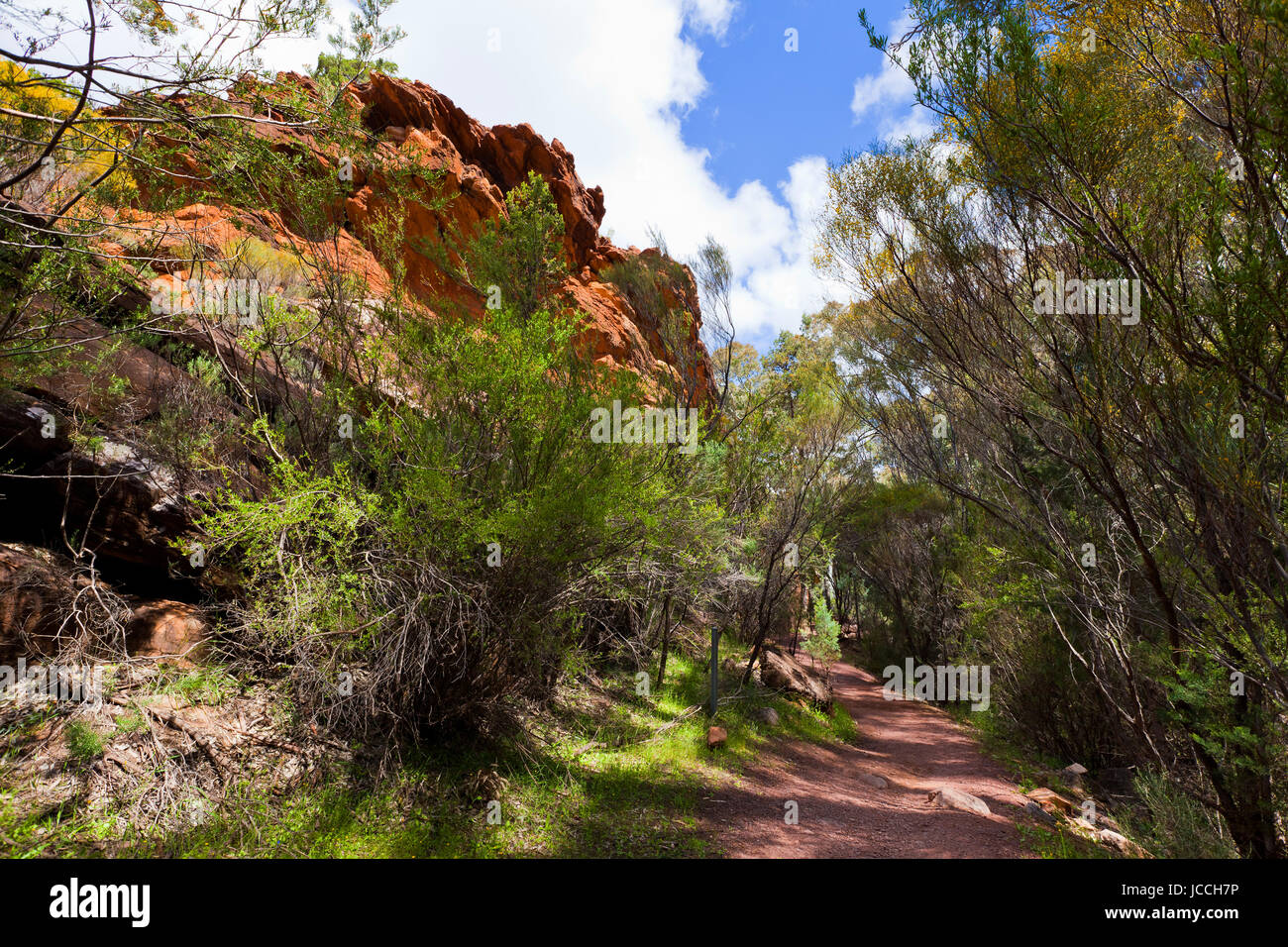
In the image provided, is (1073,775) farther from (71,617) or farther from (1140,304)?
(71,617)

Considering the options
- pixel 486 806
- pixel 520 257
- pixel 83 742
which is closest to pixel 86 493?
pixel 83 742

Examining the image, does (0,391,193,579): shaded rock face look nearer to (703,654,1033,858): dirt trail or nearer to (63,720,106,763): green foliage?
(63,720,106,763): green foliage

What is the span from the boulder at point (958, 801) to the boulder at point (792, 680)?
14.8 feet

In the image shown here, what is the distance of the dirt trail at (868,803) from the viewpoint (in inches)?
201

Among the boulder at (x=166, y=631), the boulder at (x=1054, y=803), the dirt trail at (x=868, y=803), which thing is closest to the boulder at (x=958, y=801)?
the dirt trail at (x=868, y=803)

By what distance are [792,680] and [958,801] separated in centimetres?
500

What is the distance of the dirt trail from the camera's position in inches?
201

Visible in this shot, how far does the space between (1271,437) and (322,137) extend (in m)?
6.97

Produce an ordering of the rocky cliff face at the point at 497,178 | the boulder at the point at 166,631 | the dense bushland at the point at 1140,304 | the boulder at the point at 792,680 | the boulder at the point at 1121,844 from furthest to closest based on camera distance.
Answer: the rocky cliff face at the point at 497,178, the boulder at the point at 792,680, the boulder at the point at 1121,844, the boulder at the point at 166,631, the dense bushland at the point at 1140,304

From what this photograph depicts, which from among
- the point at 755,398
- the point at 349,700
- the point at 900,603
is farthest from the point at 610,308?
the point at 349,700

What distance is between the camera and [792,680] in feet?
37.5

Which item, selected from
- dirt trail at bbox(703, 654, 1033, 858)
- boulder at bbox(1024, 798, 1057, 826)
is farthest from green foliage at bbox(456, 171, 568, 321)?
boulder at bbox(1024, 798, 1057, 826)

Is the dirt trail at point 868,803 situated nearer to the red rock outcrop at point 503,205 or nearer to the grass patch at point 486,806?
the grass patch at point 486,806

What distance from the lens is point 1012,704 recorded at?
10.4 m
